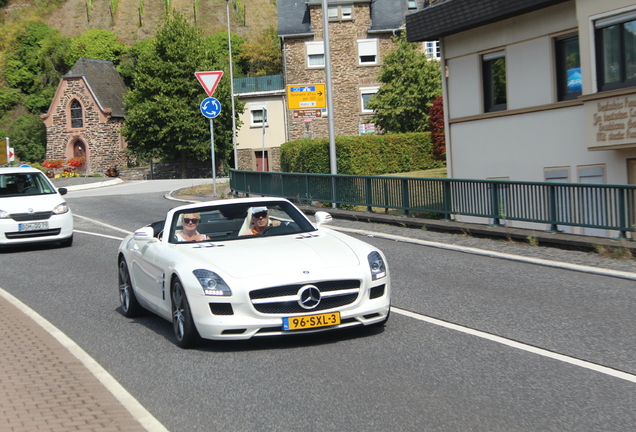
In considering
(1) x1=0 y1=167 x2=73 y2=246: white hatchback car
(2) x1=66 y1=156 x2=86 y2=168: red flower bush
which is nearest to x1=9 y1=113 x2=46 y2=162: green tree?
(2) x1=66 y1=156 x2=86 y2=168: red flower bush

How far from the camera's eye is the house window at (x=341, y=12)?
57.3 meters

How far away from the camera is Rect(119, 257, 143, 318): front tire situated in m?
8.84

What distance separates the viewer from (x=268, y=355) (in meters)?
6.86

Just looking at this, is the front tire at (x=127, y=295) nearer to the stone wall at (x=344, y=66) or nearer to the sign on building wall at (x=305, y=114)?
the sign on building wall at (x=305, y=114)

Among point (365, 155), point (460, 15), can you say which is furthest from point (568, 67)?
point (365, 155)

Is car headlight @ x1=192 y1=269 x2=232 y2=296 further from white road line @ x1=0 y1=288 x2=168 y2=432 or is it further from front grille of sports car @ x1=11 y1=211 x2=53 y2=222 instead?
front grille of sports car @ x1=11 y1=211 x2=53 y2=222

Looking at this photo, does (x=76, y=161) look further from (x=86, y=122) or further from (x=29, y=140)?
(x=29, y=140)

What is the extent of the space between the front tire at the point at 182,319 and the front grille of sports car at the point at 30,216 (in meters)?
9.84

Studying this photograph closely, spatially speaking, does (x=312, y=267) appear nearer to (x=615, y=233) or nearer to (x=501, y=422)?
(x=501, y=422)

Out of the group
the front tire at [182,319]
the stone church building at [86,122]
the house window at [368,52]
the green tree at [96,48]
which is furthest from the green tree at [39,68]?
the front tire at [182,319]

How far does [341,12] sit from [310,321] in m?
53.0

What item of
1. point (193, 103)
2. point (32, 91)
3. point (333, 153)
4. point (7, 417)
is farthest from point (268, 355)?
point (32, 91)

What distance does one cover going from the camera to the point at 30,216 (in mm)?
16219

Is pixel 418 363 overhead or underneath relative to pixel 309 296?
underneath
